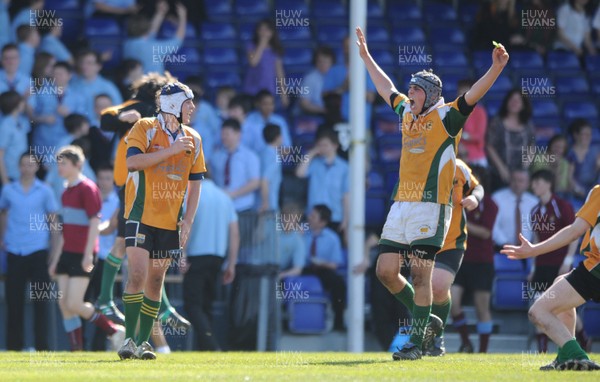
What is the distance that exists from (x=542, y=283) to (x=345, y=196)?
2.96 metres

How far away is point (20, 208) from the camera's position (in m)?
15.1

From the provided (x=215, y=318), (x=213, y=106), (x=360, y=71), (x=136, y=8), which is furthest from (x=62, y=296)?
(x=136, y=8)

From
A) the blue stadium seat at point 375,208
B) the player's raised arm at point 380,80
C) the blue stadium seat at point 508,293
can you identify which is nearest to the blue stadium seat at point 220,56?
the blue stadium seat at point 375,208

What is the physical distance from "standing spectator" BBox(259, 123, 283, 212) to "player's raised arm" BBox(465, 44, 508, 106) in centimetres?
657

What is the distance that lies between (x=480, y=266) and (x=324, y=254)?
7.48 ft

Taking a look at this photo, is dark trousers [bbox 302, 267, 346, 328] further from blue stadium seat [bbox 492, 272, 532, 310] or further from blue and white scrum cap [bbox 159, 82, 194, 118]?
blue and white scrum cap [bbox 159, 82, 194, 118]

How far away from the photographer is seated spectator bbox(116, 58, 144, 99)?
16816 mm

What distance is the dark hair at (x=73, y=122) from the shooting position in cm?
1580

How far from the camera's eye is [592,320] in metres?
15.8

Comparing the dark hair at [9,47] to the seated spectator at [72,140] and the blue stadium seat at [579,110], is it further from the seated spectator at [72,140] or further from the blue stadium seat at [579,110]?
the blue stadium seat at [579,110]

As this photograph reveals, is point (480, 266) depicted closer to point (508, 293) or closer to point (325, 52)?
point (508, 293)

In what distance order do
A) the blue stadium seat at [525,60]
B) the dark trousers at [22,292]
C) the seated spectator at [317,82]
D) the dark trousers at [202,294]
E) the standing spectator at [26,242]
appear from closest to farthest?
the dark trousers at [202,294] < the dark trousers at [22,292] < the standing spectator at [26,242] < the seated spectator at [317,82] < the blue stadium seat at [525,60]

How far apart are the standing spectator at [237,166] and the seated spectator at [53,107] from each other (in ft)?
6.84

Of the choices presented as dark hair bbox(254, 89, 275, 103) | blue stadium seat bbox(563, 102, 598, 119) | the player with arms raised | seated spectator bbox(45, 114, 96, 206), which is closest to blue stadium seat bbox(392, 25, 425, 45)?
blue stadium seat bbox(563, 102, 598, 119)
